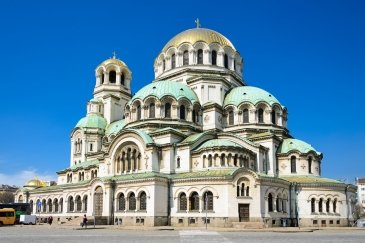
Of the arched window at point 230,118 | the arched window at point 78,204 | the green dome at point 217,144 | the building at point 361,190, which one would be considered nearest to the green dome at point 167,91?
the arched window at point 230,118

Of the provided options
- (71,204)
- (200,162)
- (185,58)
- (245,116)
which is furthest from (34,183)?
(200,162)

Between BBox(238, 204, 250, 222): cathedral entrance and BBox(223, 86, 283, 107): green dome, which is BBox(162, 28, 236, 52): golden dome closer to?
BBox(223, 86, 283, 107): green dome

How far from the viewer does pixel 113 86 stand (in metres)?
72.5

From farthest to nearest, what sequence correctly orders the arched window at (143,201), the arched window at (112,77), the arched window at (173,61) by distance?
the arched window at (112,77) → the arched window at (173,61) → the arched window at (143,201)

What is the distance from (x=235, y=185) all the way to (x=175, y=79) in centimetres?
2325

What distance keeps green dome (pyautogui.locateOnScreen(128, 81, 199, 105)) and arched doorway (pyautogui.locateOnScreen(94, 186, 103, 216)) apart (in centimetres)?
1273

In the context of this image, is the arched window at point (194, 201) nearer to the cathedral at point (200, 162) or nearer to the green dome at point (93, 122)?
the cathedral at point (200, 162)

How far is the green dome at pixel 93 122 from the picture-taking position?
226ft

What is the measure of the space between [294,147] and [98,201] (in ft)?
83.6

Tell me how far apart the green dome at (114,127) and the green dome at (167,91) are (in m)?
10.3

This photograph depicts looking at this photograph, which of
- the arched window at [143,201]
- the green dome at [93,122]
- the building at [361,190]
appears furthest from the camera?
the building at [361,190]

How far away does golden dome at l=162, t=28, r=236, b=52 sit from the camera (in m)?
63.0

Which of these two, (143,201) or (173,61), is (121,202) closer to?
(143,201)

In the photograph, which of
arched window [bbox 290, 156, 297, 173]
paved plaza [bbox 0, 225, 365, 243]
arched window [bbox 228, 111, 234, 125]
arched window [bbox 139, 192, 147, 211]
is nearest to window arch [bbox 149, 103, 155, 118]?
arched window [bbox 228, 111, 234, 125]
